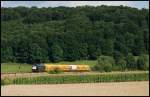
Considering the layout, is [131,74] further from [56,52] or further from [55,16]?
[55,16]

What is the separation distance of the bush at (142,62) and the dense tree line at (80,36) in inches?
78.5

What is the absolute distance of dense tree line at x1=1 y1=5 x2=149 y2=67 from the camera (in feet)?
277

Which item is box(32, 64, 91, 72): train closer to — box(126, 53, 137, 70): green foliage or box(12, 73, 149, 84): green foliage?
box(126, 53, 137, 70): green foliage

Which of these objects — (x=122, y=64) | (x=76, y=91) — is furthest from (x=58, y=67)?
(x=76, y=91)

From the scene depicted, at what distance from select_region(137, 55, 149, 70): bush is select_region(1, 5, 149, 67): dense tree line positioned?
6.54 feet

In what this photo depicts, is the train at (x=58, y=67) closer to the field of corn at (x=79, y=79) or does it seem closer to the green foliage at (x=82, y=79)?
the field of corn at (x=79, y=79)

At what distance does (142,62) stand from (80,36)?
35114mm

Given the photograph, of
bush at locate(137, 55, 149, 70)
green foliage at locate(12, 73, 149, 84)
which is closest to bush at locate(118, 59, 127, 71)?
bush at locate(137, 55, 149, 70)

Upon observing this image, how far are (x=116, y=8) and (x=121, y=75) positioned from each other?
2135 inches

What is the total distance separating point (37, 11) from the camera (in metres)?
125

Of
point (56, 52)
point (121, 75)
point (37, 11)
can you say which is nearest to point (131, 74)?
point (121, 75)

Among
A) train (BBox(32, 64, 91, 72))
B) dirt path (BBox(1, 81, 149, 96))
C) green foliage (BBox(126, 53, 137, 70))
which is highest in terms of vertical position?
dirt path (BBox(1, 81, 149, 96))

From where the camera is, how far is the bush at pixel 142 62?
218 feet

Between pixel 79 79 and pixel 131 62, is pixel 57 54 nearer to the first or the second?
pixel 131 62
